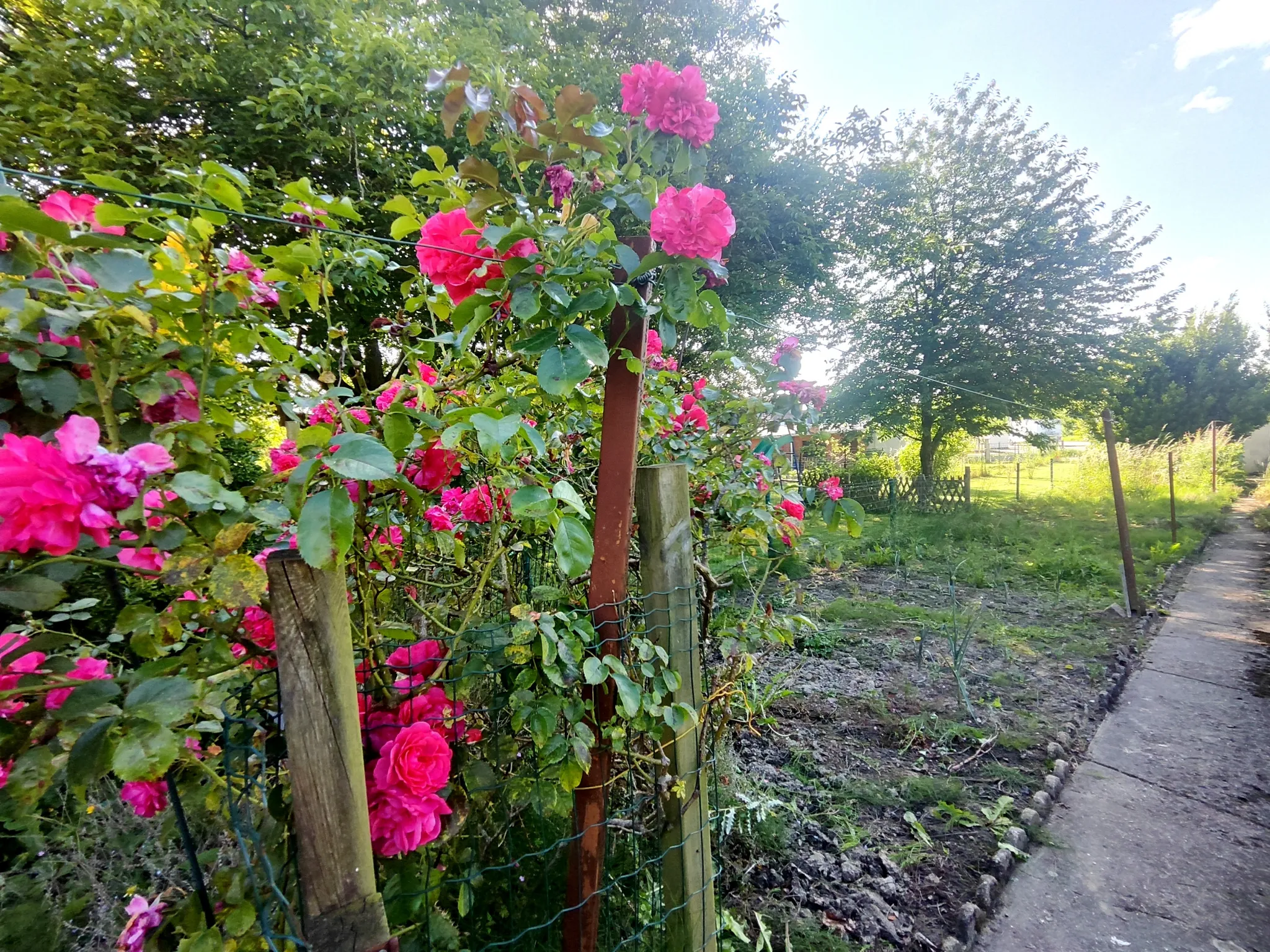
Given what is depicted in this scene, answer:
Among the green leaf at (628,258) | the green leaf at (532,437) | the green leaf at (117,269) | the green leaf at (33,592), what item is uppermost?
the green leaf at (628,258)

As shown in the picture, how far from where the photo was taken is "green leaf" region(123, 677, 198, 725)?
1.60ft

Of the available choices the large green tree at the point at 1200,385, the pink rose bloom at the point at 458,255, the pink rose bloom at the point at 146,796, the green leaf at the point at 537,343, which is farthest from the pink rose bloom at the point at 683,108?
the large green tree at the point at 1200,385

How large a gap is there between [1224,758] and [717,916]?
2543 mm

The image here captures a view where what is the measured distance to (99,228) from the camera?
2.20ft

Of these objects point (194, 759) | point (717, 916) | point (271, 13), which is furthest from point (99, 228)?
point (271, 13)

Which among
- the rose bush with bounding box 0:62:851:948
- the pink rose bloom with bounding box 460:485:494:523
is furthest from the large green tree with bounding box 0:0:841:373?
the rose bush with bounding box 0:62:851:948

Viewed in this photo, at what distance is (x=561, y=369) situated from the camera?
0.69 meters

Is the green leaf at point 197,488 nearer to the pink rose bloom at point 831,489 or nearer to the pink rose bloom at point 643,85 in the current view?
the pink rose bloom at point 643,85

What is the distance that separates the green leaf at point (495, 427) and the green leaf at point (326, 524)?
0.15 meters

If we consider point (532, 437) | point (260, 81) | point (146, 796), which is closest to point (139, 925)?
point (146, 796)

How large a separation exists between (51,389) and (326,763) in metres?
0.48

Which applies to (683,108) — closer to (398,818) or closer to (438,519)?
(438,519)

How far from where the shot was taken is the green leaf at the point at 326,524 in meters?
0.49

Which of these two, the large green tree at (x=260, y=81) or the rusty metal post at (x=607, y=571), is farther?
the large green tree at (x=260, y=81)
